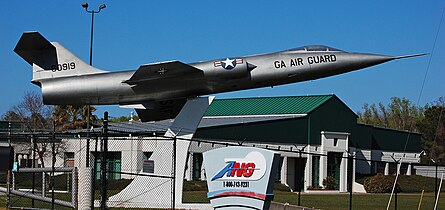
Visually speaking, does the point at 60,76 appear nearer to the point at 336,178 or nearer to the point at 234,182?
the point at 234,182

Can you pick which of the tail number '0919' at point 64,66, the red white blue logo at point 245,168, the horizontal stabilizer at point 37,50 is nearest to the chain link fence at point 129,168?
the tail number '0919' at point 64,66

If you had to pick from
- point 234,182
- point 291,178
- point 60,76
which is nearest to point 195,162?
point 291,178

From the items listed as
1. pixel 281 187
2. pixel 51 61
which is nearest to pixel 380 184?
→ pixel 281 187

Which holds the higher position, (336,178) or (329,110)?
(329,110)

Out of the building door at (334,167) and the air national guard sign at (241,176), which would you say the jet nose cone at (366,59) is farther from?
the building door at (334,167)

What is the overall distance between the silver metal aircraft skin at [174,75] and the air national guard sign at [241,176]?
7669 millimetres

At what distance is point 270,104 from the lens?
2297 inches

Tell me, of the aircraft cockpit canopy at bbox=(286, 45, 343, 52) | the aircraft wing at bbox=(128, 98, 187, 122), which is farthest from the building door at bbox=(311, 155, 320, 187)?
the aircraft cockpit canopy at bbox=(286, 45, 343, 52)

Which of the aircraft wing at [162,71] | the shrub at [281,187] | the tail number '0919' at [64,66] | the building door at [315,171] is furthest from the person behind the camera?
the building door at [315,171]

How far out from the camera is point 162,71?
22.5 meters

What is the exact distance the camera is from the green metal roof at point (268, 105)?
55.7m

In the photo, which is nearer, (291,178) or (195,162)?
(195,162)

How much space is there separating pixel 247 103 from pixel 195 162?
13174 millimetres

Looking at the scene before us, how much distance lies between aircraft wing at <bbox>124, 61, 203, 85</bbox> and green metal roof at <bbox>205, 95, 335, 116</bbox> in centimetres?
3201
